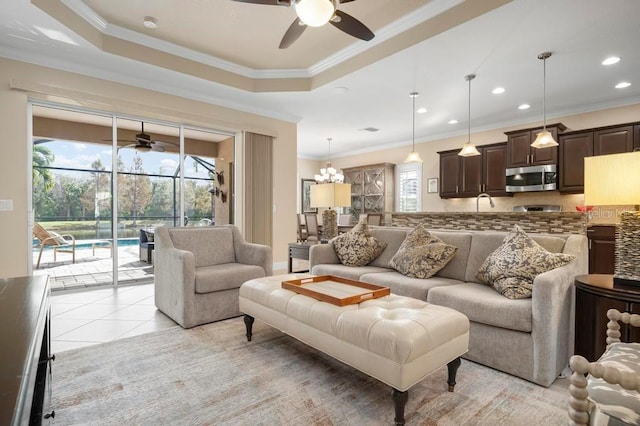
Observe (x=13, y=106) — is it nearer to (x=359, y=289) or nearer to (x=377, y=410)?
(x=359, y=289)

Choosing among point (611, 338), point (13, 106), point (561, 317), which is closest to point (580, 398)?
point (611, 338)

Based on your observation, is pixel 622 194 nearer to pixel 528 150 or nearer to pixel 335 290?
pixel 335 290

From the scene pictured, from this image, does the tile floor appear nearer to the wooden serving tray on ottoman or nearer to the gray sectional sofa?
the wooden serving tray on ottoman

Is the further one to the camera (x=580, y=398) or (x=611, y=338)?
(x=611, y=338)

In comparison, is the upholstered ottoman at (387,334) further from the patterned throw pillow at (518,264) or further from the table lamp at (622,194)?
the table lamp at (622,194)

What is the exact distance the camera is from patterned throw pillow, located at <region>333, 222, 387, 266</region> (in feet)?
11.4

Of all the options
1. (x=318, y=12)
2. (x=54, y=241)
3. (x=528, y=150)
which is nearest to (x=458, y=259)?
(x=318, y=12)

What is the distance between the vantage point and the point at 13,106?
349 centimetres

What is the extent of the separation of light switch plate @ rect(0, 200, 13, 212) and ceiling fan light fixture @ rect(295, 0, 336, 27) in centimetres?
367

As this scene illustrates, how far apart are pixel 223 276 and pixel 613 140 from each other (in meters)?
5.63

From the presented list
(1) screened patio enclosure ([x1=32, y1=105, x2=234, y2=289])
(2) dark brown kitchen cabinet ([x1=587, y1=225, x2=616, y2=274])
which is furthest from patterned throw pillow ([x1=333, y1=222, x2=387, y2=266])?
(2) dark brown kitchen cabinet ([x1=587, y1=225, x2=616, y2=274])

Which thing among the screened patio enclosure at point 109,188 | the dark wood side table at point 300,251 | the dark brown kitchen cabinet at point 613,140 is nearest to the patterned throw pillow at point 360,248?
the dark wood side table at point 300,251

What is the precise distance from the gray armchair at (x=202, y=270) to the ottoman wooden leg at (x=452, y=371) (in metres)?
1.99

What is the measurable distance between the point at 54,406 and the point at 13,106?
11.1 ft
